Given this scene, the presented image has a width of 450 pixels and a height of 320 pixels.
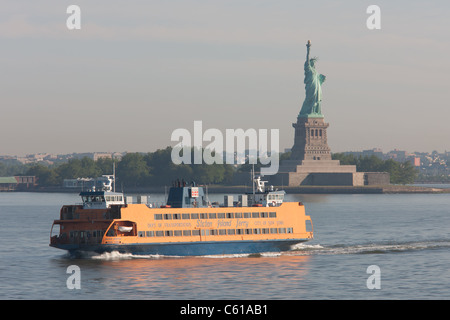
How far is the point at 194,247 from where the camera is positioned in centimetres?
6194

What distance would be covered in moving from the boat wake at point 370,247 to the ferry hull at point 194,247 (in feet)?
6.07

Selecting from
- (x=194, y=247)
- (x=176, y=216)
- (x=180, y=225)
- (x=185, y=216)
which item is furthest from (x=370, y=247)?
(x=176, y=216)

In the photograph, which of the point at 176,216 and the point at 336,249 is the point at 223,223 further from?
the point at 336,249

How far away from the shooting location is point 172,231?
2420 inches

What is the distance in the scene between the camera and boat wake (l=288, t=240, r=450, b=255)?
6756 centimetres

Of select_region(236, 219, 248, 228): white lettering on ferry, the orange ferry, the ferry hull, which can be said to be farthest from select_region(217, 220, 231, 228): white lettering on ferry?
the ferry hull

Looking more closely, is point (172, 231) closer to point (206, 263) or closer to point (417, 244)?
point (206, 263)

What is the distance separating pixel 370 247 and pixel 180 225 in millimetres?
17462

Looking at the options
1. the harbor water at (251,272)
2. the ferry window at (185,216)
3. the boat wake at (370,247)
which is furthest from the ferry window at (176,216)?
the boat wake at (370,247)

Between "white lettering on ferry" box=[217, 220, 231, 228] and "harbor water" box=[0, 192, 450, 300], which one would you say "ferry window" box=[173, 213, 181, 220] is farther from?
"white lettering on ferry" box=[217, 220, 231, 228]

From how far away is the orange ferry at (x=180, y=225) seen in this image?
197 ft

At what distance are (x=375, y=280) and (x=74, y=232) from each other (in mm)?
21315

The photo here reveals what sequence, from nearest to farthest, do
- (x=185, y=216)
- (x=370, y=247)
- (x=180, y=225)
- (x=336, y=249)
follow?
(x=180, y=225) < (x=185, y=216) < (x=336, y=249) < (x=370, y=247)

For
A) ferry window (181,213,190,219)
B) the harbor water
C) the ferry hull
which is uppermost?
ferry window (181,213,190,219)
